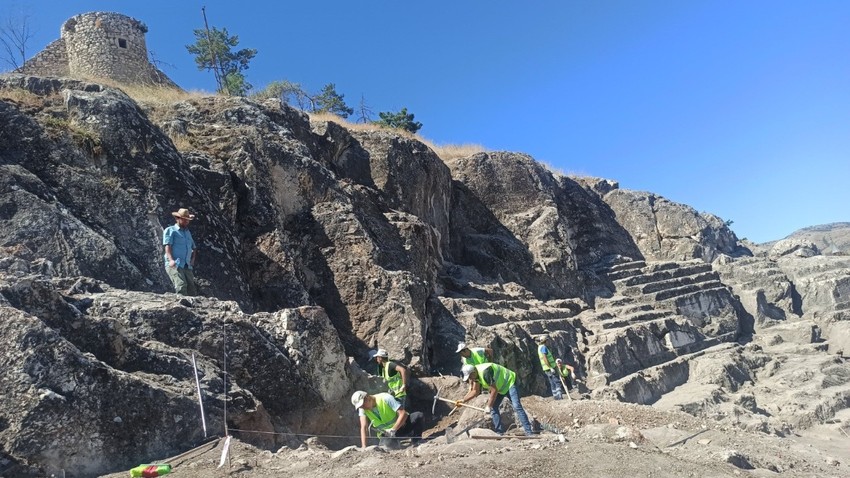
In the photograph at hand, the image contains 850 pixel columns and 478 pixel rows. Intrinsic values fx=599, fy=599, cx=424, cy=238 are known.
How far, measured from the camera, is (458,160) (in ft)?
78.0

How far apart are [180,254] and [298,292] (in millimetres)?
3239

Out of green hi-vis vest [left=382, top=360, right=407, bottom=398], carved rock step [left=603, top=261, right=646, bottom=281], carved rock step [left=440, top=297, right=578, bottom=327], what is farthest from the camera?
carved rock step [left=603, top=261, right=646, bottom=281]

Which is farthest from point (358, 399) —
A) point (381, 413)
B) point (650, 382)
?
point (650, 382)

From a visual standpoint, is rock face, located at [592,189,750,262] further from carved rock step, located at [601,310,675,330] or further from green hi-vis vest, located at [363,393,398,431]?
green hi-vis vest, located at [363,393,398,431]

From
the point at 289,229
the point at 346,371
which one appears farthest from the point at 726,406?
the point at 289,229

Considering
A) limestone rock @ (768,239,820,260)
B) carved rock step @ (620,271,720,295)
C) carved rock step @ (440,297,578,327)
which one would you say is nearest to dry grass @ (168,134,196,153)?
carved rock step @ (440,297,578,327)

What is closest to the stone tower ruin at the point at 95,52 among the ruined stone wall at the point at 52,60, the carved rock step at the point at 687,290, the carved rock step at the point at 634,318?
the ruined stone wall at the point at 52,60

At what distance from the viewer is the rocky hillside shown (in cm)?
537

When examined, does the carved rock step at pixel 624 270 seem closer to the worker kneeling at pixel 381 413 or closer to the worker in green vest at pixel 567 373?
the worker in green vest at pixel 567 373

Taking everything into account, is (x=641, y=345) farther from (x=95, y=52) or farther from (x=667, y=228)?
(x=95, y=52)

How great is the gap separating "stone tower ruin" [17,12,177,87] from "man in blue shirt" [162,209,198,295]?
45.9ft

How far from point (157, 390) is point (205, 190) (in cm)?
610

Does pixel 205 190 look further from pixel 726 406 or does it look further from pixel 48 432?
pixel 726 406

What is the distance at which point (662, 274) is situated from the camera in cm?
2286
